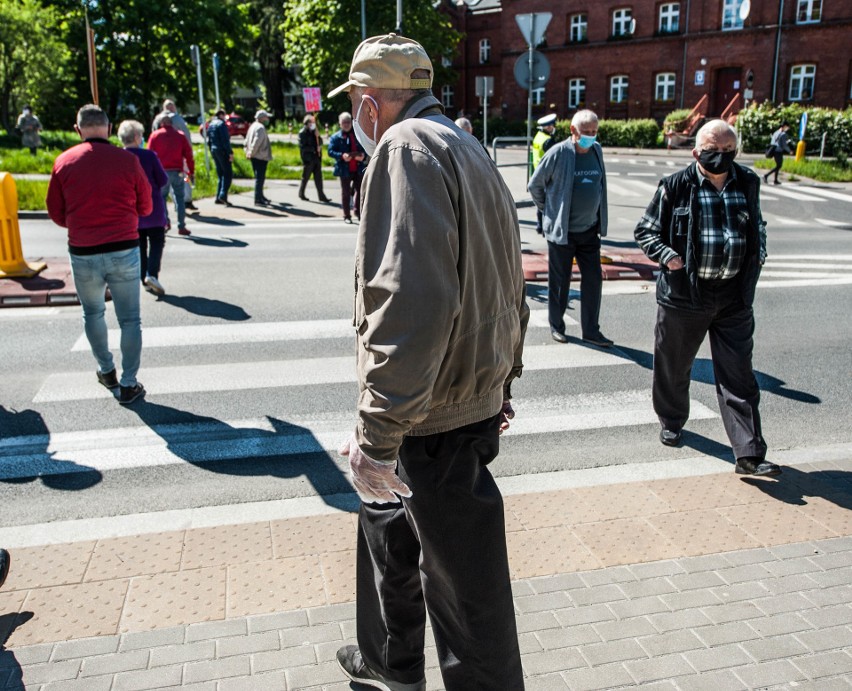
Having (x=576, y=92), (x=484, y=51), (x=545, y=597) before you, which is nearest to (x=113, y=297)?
(x=545, y=597)

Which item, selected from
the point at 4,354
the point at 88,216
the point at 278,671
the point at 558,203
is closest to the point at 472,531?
the point at 278,671

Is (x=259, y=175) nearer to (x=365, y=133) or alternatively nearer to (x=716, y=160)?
(x=716, y=160)

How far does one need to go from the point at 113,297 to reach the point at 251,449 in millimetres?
1686

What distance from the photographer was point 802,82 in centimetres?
4156

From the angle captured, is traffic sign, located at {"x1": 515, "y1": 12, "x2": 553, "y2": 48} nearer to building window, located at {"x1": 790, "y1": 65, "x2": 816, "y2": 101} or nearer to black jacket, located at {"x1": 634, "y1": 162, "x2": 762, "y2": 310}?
black jacket, located at {"x1": 634, "y1": 162, "x2": 762, "y2": 310}

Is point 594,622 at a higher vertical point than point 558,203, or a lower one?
lower

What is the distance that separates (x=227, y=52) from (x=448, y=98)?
17.5 metres

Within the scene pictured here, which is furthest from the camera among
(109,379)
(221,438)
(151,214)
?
(151,214)

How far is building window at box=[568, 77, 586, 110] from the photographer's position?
48.4 meters

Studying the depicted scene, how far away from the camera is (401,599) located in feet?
8.98

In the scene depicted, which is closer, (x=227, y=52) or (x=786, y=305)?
(x=786, y=305)

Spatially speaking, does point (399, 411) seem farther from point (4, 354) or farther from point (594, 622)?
point (4, 354)

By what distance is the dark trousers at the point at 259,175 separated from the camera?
16.3 metres

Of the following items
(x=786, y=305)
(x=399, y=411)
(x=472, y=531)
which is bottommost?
(x=786, y=305)
